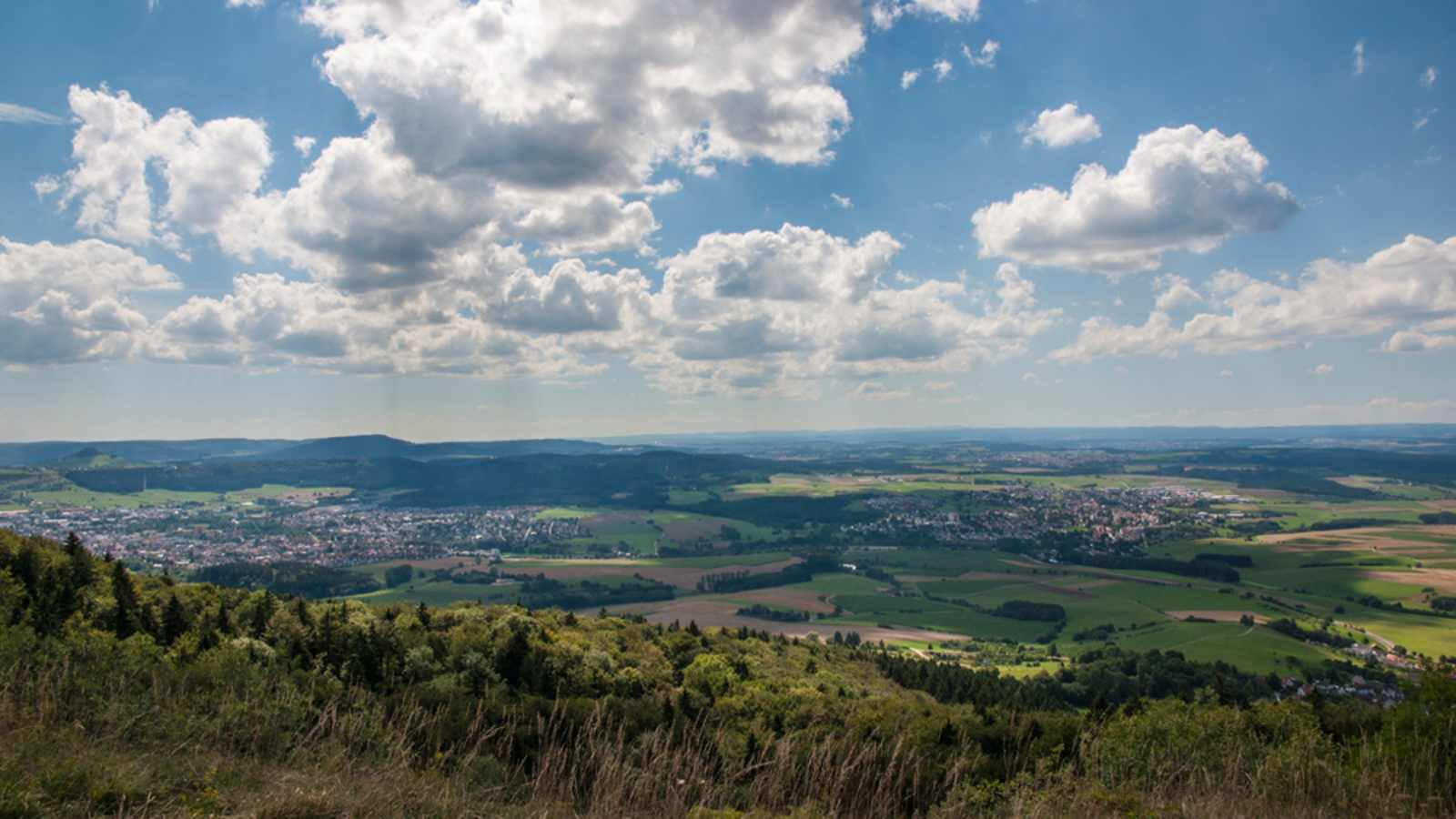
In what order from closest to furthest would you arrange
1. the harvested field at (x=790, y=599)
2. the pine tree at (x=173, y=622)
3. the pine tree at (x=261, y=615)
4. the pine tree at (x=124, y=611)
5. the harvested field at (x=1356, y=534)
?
1. the pine tree at (x=124, y=611)
2. the pine tree at (x=173, y=622)
3. the pine tree at (x=261, y=615)
4. the harvested field at (x=790, y=599)
5. the harvested field at (x=1356, y=534)

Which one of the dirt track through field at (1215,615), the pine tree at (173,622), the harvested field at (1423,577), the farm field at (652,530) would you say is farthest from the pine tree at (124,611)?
the harvested field at (1423,577)

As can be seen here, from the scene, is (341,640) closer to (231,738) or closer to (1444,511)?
(231,738)

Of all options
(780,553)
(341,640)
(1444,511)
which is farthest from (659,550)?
(1444,511)

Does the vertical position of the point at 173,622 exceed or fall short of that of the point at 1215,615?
it exceeds it

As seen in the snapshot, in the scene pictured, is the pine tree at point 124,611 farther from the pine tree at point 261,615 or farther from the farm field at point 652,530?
the farm field at point 652,530

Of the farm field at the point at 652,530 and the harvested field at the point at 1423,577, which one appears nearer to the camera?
the harvested field at the point at 1423,577

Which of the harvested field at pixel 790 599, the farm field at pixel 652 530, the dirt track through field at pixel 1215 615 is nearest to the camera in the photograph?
the dirt track through field at pixel 1215 615

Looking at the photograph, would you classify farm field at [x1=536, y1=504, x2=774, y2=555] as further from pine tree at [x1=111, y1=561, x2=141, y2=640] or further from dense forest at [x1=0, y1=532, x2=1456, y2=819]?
dense forest at [x1=0, y1=532, x2=1456, y2=819]

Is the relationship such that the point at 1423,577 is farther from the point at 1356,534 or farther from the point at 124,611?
the point at 124,611

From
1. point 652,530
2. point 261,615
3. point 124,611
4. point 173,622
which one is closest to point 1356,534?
point 652,530

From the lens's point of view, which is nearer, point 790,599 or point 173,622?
point 173,622

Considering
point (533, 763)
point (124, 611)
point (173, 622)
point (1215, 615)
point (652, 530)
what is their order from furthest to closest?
point (652, 530) < point (1215, 615) < point (173, 622) < point (124, 611) < point (533, 763)
